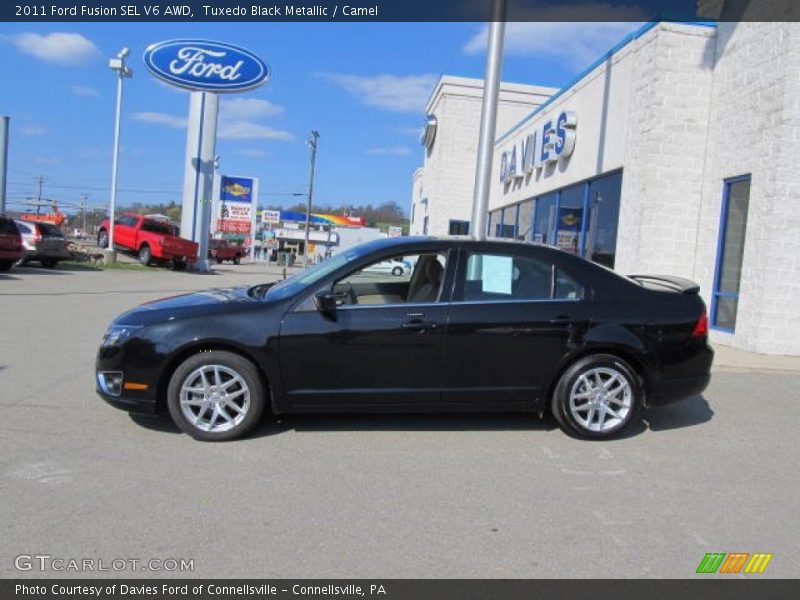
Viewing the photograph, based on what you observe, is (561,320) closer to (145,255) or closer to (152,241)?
(152,241)

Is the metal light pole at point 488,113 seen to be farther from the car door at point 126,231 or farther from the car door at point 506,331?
the car door at point 126,231

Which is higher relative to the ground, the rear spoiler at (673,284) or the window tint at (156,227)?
the window tint at (156,227)

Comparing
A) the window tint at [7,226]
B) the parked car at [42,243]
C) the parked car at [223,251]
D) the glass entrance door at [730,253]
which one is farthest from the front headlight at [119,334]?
the parked car at [223,251]

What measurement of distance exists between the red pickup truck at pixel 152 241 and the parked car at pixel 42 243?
16.9 feet

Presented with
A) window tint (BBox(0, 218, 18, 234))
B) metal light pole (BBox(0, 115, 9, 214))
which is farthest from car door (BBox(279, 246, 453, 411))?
metal light pole (BBox(0, 115, 9, 214))

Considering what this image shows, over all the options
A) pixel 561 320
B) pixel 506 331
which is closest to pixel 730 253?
pixel 561 320

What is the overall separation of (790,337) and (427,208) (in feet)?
77.1

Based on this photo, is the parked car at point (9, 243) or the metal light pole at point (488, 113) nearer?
the metal light pole at point (488, 113)

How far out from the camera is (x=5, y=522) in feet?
11.8

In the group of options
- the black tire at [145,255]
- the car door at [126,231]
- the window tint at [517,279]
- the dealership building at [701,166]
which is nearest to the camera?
the window tint at [517,279]

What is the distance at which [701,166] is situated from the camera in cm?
1136

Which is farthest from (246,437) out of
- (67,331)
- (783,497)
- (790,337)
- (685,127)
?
(685,127)

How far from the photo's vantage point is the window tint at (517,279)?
17.8 feet

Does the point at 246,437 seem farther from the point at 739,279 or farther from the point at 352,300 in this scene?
the point at 739,279
